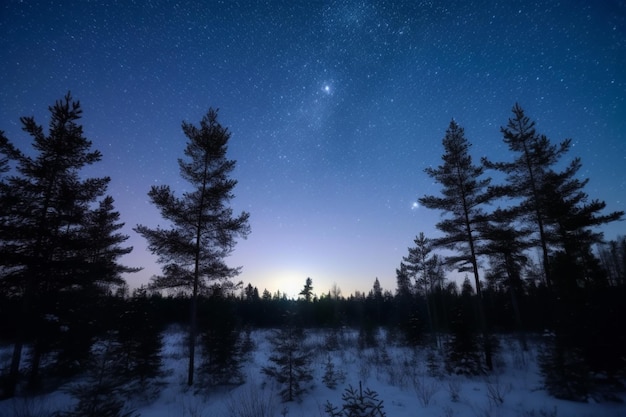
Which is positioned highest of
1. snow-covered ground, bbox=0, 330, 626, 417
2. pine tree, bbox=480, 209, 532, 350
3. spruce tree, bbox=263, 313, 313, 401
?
pine tree, bbox=480, 209, 532, 350

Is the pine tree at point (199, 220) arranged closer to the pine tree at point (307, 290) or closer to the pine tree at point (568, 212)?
the pine tree at point (568, 212)

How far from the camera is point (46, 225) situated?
1260cm

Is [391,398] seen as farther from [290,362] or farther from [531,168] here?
[531,168]

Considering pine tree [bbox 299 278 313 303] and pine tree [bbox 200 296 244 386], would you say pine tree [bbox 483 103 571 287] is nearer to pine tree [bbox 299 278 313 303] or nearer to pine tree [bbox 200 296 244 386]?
pine tree [bbox 200 296 244 386]

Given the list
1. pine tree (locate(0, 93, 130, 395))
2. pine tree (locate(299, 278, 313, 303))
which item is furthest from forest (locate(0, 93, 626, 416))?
pine tree (locate(299, 278, 313, 303))

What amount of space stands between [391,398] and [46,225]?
1689 centimetres

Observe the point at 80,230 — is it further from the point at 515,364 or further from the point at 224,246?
the point at 515,364

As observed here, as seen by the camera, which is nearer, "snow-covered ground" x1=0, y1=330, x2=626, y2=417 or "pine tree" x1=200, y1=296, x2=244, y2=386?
"snow-covered ground" x1=0, y1=330, x2=626, y2=417

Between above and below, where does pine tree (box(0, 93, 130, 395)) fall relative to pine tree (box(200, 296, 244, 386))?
above

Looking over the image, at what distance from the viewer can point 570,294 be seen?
1011 centimetres

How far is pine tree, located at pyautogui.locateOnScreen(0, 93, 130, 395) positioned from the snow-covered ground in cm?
400

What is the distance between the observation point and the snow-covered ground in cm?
815

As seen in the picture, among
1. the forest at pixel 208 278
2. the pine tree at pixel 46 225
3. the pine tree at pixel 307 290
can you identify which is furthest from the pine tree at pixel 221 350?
the pine tree at pixel 307 290

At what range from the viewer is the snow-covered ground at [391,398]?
8148 millimetres
